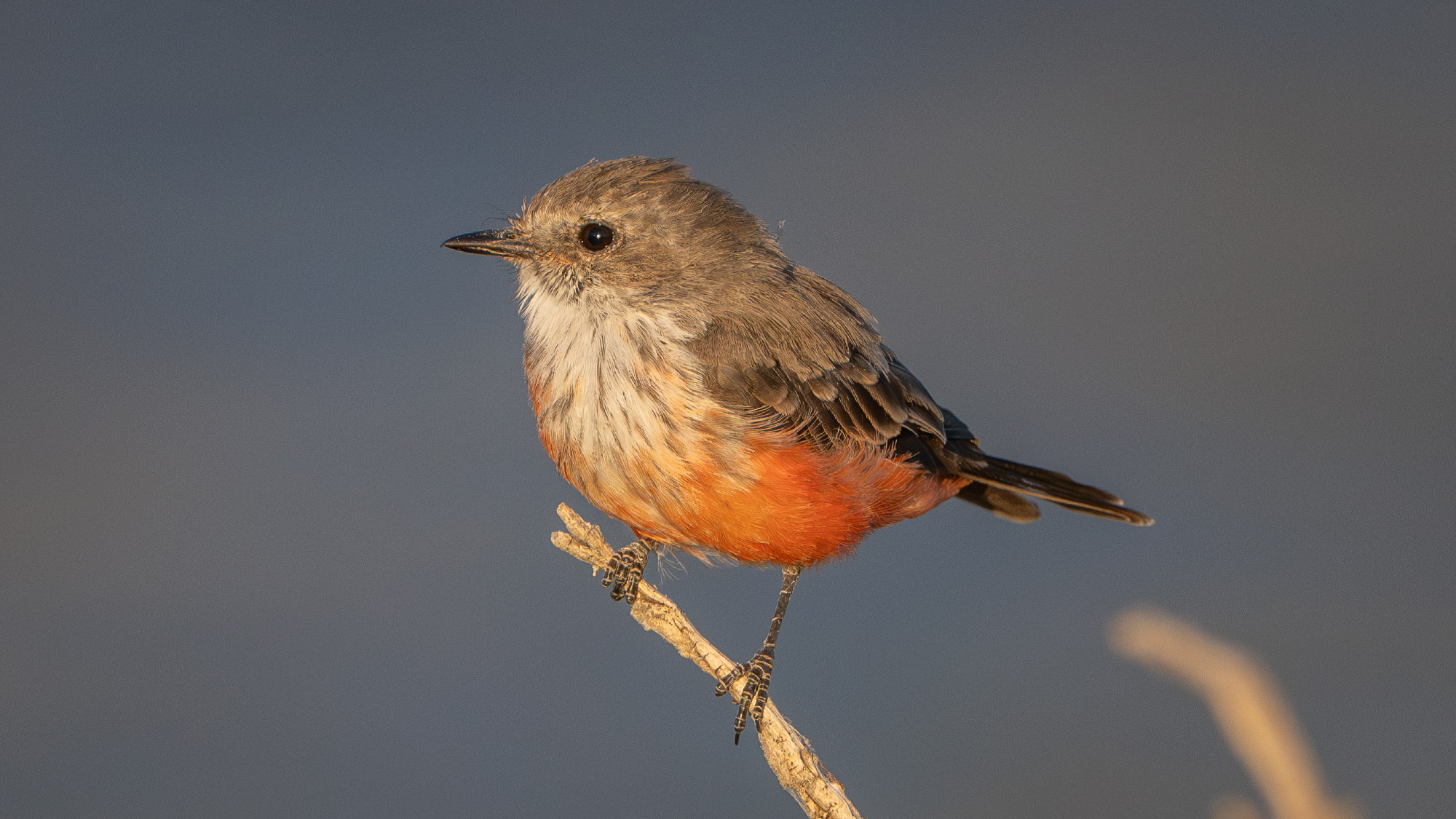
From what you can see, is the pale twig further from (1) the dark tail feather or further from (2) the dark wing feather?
(1) the dark tail feather

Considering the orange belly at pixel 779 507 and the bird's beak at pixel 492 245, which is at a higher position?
the bird's beak at pixel 492 245

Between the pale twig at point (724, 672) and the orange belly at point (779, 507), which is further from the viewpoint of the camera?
the orange belly at point (779, 507)

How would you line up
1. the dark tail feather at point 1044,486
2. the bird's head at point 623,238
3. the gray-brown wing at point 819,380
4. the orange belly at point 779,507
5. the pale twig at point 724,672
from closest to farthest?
the pale twig at point 724,672 < the orange belly at point 779,507 < the gray-brown wing at point 819,380 < the bird's head at point 623,238 < the dark tail feather at point 1044,486

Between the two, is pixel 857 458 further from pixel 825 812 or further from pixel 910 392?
pixel 825 812

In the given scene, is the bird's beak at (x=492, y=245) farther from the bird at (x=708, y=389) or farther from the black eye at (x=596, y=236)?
the black eye at (x=596, y=236)

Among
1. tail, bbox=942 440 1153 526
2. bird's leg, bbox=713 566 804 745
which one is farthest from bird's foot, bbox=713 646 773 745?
tail, bbox=942 440 1153 526

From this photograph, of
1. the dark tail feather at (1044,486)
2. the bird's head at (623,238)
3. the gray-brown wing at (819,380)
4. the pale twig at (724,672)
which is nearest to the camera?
the pale twig at (724,672)

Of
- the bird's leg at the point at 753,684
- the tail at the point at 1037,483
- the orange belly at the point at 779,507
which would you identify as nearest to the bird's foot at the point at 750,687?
the bird's leg at the point at 753,684
